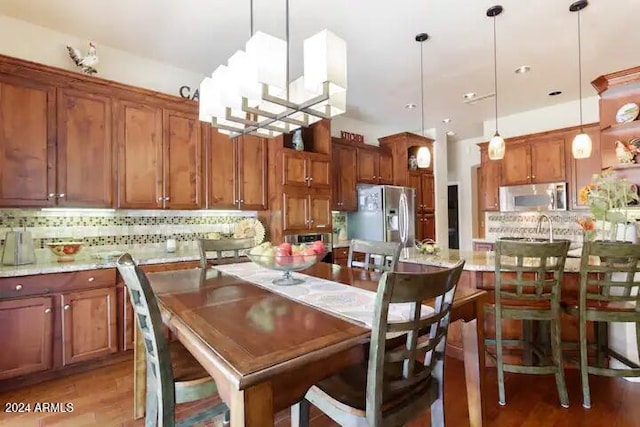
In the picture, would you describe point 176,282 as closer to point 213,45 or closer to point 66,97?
point 66,97

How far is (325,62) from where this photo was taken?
1546mm

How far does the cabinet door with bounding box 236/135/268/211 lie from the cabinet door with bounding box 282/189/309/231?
0.26 metres

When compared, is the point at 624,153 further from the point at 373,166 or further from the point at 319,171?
the point at 319,171

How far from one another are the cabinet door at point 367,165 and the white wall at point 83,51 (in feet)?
8.17

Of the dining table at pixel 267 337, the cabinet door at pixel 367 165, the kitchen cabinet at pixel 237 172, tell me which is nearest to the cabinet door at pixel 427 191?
the cabinet door at pixel 367 165

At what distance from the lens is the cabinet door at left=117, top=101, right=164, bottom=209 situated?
2945mm

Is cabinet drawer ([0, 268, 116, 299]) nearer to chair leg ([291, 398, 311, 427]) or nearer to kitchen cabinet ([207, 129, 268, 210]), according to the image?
kitchen cabinet ([207, 129, 268, 210])

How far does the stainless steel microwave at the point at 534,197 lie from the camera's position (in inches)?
187

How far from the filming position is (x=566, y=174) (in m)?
4.73

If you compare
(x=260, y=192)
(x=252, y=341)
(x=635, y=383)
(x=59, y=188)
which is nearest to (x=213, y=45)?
Answer: (x=260, y=192)

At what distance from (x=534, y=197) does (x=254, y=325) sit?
17.1 feet

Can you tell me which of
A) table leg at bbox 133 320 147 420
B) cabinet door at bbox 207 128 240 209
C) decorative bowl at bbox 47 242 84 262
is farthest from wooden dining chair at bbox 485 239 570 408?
decorative bowl at bbox 47 242 84 262

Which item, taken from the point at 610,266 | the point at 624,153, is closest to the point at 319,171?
the point at 610,266

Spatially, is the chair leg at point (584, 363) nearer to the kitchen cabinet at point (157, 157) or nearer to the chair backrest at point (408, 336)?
the chair backrest at point (408, 336)
